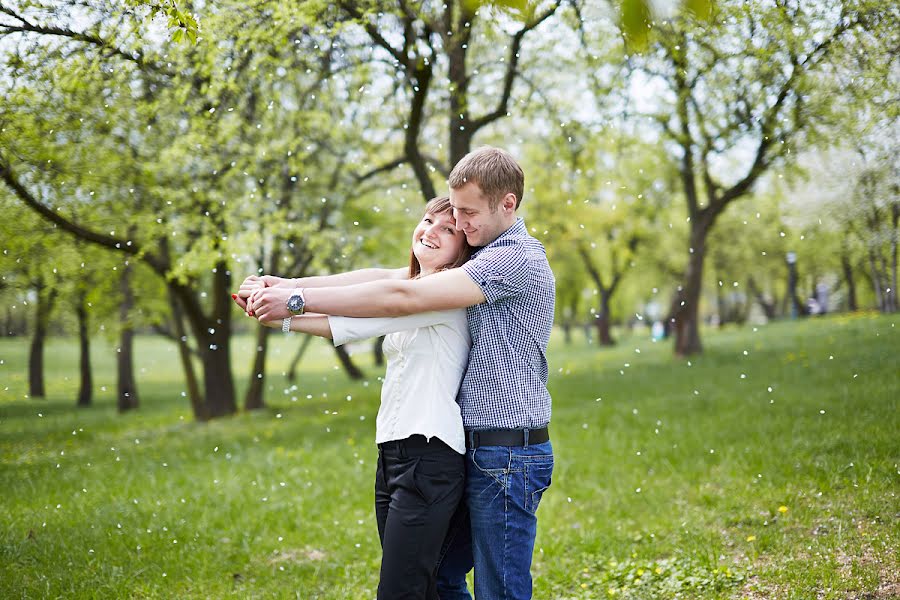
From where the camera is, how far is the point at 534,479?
8.58 ft

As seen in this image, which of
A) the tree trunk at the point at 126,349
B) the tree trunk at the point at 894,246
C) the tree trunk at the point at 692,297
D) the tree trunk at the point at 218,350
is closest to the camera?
the tree trunk at the point at 894,246

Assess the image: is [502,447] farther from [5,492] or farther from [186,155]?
[186,155]

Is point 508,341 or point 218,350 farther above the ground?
point 508,341

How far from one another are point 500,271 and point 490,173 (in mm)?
323

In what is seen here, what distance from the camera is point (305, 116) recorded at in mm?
8781

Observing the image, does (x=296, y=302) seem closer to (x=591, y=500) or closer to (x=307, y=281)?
(x=307, y=281)

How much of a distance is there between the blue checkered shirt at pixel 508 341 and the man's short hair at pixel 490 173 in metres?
0.16

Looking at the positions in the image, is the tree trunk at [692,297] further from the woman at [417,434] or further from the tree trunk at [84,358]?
the tree trunk at [84,358]

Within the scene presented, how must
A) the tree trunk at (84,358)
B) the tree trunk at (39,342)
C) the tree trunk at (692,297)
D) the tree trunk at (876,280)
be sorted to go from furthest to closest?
the tree trunk at (84,358) < the tree trunk at (692,297) < the tree trunk at (39,342) < the tree trunk at (876,280)

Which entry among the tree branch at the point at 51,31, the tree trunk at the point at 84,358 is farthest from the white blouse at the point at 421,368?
the tree trunk at the point at 84,358

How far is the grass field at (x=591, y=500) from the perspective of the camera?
4285 mm

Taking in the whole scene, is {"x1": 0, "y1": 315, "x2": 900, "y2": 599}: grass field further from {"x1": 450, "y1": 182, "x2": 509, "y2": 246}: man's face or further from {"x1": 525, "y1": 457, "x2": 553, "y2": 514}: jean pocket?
{"x1": 450, "y1": 182, "x2": 509, "y2": 246}: man's face

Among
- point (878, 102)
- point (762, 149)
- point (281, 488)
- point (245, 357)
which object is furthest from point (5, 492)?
point (245, 357)

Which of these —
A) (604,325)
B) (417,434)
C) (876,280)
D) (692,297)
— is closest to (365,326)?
(417,434)
